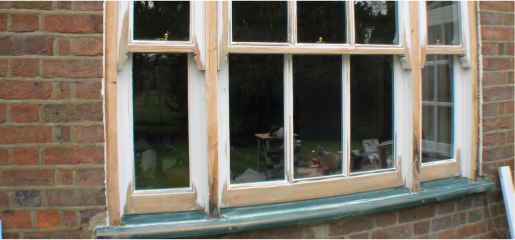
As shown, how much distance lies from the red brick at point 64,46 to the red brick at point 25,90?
172 millimetres

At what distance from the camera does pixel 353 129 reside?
263 cm

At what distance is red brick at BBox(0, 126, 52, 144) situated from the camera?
6.56 feet

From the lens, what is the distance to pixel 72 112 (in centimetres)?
204

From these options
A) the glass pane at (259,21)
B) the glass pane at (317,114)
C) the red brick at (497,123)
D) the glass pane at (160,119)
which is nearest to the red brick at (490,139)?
the red brick at (497,123)

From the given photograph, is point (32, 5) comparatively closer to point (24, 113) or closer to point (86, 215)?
point (24, 113)

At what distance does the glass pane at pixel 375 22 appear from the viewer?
2592 millimetres

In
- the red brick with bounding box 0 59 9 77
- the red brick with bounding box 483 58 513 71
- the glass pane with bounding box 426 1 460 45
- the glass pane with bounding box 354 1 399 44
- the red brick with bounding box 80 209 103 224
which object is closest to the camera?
the red brick with bounding box 0 59 9 77

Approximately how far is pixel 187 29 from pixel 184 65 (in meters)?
0.20

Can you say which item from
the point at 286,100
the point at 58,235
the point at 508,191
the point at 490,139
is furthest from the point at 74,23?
the point at 508,191

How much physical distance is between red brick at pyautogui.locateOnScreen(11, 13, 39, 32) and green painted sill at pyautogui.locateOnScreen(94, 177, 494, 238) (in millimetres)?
1066

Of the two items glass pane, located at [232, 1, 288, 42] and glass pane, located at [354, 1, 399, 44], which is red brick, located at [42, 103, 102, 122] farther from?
glass pane, located at [354, 1, 399, 44]

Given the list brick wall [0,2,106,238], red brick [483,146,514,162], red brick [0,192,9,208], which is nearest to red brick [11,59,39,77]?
brick wall [0,2,106,238]

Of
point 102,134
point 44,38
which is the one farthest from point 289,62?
point 44,38

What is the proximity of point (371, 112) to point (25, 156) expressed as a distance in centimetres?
204
